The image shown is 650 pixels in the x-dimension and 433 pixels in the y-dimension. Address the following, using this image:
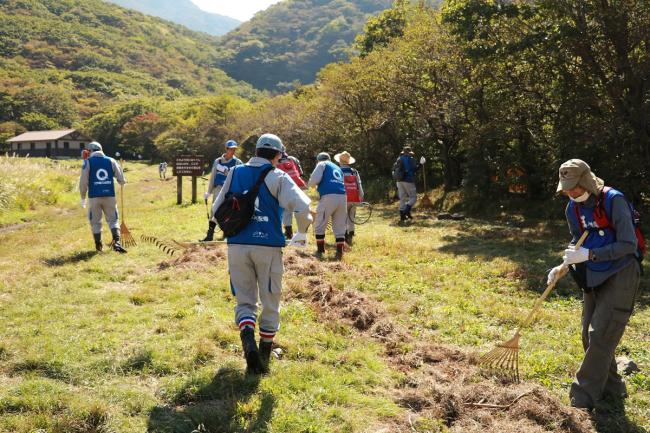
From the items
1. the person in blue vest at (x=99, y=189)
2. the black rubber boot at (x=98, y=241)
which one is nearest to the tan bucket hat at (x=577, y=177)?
the person in blue vest at (x=99, y=189)

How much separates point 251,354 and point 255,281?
78cm

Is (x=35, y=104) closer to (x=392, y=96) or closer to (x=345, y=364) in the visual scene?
(x=392, y=96)

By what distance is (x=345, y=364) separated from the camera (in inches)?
232

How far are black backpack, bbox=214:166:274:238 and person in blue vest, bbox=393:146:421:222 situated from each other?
40.6 ft

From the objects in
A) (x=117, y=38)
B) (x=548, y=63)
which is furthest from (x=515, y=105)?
(x=117, y=38)

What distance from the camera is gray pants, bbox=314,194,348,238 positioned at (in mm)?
11938

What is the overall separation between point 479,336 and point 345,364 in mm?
2083

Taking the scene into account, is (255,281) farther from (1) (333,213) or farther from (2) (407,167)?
(2) (407,167)

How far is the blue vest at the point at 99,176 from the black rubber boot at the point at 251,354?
7767mm

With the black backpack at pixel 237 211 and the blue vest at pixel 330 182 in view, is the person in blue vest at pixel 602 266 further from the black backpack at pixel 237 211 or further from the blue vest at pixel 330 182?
the blue vest at pixel 330 182

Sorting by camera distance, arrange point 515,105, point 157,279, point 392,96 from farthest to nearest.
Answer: point 392,96 → point 515,105 → point 157,279

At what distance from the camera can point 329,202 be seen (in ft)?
39.1

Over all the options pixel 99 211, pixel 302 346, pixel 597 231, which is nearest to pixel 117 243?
pixel 99 211

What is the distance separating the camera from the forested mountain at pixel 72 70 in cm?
11011
